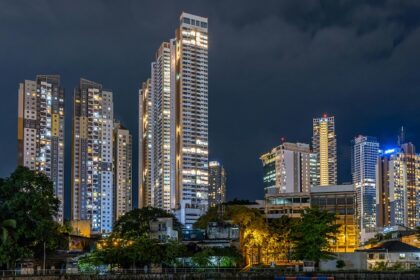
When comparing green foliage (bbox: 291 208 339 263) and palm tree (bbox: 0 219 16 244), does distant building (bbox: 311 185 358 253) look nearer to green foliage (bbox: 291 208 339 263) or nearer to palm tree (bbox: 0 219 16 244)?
green foliage (bbox: 291 208 339 263)

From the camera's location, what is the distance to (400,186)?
182750mm

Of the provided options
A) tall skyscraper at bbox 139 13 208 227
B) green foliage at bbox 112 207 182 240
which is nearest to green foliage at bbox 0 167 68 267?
green foliage at bbox 112 207 182 240

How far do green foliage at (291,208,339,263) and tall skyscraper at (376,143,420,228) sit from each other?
12860cm

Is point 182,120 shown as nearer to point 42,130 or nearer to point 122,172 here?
point 42,130

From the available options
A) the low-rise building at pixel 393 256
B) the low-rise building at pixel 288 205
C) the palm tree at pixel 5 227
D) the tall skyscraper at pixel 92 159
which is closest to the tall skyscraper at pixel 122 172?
the tall skyscraper at pixel 92 159

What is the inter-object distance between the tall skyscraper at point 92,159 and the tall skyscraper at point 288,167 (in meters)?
46.3

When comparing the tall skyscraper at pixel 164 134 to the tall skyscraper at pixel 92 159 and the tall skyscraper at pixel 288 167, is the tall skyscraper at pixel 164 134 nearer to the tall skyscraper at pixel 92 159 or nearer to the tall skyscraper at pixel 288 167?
the tall skyscraper at pixel 92 159

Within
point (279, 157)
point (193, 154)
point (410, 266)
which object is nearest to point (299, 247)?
point (410, 266)

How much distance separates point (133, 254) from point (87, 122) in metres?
109

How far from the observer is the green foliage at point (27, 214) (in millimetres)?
47812

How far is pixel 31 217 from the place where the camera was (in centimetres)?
4909

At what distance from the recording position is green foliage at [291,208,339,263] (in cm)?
5738

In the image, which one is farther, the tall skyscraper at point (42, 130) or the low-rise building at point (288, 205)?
the tall skyscraper at point (42, 130)

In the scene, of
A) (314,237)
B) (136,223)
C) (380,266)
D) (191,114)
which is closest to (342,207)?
(380,266)
